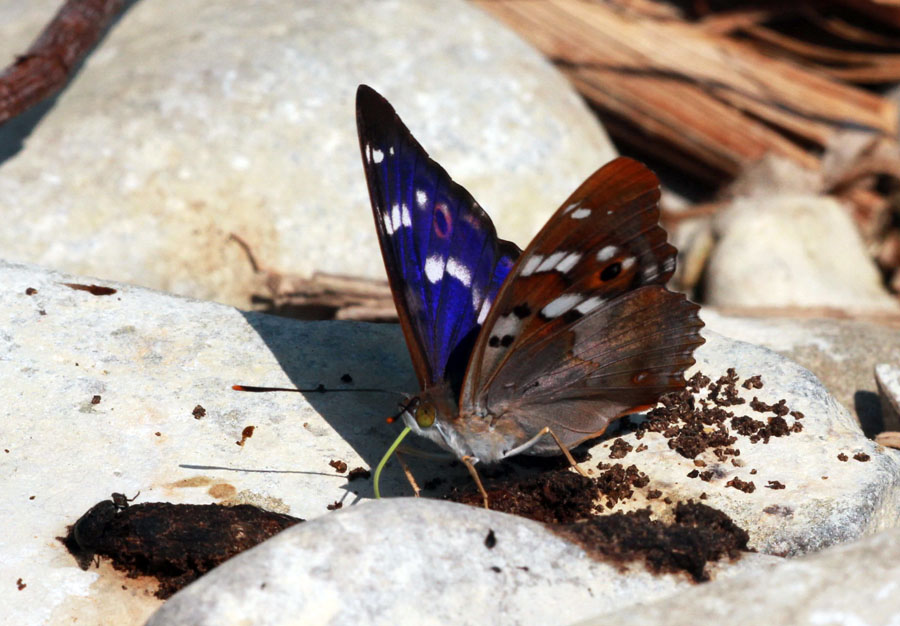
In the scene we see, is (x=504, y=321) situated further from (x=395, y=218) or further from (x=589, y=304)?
(x=395, y=218)

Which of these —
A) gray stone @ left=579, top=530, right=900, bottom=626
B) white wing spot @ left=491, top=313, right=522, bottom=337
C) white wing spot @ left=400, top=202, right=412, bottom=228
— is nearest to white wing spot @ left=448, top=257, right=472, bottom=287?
white wing spot @ left=400, top=202, right=412, bottom=228

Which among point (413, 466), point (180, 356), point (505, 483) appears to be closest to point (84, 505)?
point (180, 356)

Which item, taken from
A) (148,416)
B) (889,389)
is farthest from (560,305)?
(889,389)

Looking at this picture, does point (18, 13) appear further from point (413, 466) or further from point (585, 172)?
point (413, 466)

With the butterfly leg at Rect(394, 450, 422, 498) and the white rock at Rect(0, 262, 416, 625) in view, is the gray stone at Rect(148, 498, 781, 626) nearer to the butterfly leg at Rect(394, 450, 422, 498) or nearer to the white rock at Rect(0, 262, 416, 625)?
the butterfly leg at Rect(394, 450, 422, 498)

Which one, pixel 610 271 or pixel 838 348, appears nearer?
pixel 610 271
